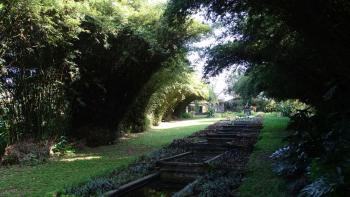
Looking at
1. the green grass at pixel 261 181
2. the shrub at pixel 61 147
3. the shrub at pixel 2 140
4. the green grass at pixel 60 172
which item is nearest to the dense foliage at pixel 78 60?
the shrub at pixel 2 140

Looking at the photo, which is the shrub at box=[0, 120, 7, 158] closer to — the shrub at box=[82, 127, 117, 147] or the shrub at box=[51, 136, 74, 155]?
the shrub at box=[51, 136, 74, 155]

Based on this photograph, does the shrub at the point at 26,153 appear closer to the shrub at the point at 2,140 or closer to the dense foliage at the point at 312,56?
the shrub at the point at 2,140

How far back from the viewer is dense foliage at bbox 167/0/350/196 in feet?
13.9

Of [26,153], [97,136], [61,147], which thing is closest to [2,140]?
[26,153]

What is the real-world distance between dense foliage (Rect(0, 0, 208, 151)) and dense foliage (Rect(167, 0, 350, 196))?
8.24ft

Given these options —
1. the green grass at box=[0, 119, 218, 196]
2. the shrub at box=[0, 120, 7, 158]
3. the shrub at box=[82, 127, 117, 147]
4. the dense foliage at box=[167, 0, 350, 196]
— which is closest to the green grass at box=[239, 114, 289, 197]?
the dense foliage at box=[167, 0, 350, 196]

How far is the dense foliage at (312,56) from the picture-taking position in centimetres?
425

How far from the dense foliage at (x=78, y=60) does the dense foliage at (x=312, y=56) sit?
2511 millimetres

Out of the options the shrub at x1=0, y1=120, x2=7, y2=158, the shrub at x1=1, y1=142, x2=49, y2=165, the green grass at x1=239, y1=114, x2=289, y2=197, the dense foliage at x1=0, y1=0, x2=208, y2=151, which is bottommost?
the green grass at x1=239, y1=114, x2=289, y2=197

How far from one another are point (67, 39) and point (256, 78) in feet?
26.3

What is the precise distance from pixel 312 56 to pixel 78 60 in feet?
23.7

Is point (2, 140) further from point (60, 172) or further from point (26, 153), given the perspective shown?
point (60, 172)

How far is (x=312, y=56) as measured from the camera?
8.05m

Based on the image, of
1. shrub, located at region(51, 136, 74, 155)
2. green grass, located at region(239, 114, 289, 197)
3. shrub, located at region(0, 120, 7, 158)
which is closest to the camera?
green grass, located at region(239, 114, 289, 197)
